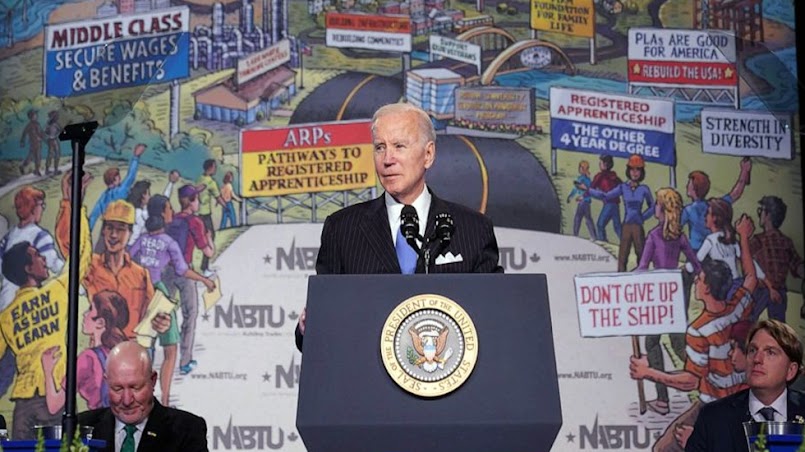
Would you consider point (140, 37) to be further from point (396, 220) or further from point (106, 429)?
point (396, 220)

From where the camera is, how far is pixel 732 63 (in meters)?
5.62

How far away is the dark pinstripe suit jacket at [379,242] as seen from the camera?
2.59 m

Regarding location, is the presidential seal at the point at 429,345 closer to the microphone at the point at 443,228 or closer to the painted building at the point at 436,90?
the microphone at the point at 443,228

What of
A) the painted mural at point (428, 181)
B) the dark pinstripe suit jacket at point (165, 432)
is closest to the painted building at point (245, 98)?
the painted mural at point (428, 181)

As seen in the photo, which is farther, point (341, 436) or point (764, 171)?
point (764, 171)

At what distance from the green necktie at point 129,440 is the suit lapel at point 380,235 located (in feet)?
4.80

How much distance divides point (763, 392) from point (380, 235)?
150cm

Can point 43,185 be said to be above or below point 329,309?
above

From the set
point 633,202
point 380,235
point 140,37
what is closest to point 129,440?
point 380,235

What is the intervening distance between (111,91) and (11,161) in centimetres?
258

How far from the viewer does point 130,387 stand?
3.83 meters

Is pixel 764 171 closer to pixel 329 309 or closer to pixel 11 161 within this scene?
pixel 11 161

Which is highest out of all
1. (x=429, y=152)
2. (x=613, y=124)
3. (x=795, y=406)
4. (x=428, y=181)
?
(x=613, y=124)

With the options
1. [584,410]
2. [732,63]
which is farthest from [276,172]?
[732,63]
